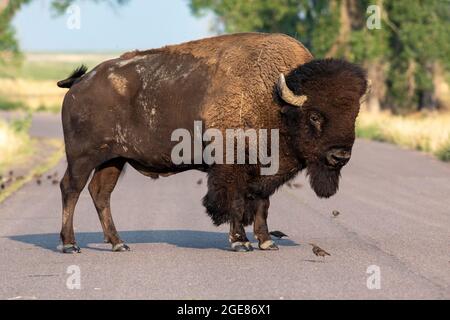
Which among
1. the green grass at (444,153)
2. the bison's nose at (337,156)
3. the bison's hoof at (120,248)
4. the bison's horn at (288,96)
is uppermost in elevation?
the bison's horn at (288,96)

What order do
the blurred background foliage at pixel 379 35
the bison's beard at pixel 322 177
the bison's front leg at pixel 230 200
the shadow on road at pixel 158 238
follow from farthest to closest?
the blurred background foliage at pixel 379 35, the shadow on road at pixel 158 238, the bison's front leg at pixel 230 200, the bison's beard at pixel 322 177

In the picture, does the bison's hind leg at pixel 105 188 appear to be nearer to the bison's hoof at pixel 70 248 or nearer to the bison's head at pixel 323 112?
the bison's hoof at pixel 70 248

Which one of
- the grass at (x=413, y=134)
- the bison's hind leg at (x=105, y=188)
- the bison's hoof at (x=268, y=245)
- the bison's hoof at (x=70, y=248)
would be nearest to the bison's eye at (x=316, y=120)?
the bison's hoof at (x=268, y=245)

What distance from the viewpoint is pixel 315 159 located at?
11.9m

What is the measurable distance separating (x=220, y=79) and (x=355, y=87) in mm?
1480

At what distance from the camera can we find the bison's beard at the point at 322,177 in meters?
11.9

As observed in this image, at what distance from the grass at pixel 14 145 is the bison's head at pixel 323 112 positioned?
1424 centimetres

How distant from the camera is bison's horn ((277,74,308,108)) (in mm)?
11805

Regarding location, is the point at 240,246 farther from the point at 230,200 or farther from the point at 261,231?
the point at 230,200

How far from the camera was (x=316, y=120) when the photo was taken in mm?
11805

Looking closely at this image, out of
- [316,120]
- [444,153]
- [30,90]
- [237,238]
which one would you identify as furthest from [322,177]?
[30,90]

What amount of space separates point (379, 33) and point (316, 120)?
39.6m

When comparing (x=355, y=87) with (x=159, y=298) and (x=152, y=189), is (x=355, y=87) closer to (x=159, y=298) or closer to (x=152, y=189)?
(x=159, y=298)
